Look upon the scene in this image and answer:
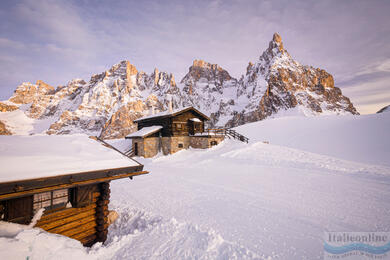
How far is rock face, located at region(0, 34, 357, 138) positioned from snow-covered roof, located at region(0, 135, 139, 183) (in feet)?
347

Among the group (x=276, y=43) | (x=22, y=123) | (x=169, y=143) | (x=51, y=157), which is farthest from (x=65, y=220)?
(x=22, y=123)

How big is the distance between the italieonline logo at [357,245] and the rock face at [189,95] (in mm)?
103627

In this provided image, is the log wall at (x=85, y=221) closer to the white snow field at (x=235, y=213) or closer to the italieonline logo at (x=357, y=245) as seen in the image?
the white snow field at (x=235, y=213)

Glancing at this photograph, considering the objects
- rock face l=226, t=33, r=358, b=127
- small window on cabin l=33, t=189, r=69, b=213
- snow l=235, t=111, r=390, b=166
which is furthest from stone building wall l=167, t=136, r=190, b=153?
rock face l=226, t=33, r=358, b=127

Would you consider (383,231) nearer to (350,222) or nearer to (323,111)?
(350,222)

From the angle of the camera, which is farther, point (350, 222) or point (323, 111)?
point (323, 111)

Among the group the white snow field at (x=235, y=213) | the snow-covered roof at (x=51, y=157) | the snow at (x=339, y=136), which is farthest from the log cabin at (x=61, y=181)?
the snow at (x=339, y=136)

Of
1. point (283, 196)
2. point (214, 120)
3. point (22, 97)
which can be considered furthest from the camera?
point (22, 97)

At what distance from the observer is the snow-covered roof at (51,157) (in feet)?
12.0

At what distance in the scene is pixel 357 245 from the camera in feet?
14.4

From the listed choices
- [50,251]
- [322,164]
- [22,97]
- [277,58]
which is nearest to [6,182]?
[50,251]

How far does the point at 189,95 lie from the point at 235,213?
496ft

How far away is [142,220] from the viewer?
5957 millimetres

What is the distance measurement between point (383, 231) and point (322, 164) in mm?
A: 8286
